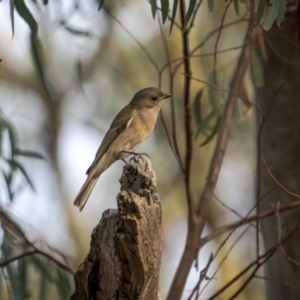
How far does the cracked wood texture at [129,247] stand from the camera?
8.56 ft

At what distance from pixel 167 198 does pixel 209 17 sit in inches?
94.5

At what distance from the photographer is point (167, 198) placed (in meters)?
9.31

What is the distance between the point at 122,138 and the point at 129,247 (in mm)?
2292

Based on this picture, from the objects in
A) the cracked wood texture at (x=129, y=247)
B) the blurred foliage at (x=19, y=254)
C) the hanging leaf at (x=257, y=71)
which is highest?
the hanging leaf at (x=257, y=71)

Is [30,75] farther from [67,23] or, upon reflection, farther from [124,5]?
[67,23]

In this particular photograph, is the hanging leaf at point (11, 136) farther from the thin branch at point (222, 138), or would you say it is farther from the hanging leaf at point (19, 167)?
the thin branch at point (222, 138)

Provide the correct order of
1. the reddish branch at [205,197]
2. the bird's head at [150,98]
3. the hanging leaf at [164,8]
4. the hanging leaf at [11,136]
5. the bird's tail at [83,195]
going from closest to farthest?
the hanging leaf at [164,8], the reddish branch at [205,197], the bird's tail at [83,195], the hanging leaf at [11,136], the bird's head at [150,98]

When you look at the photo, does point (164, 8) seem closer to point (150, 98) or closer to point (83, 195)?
point (83, 195)

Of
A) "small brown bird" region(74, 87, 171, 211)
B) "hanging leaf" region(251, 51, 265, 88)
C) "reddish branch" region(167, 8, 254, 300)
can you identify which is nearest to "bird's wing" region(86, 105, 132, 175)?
"small brown bird" region(74, 87, 171, 211)

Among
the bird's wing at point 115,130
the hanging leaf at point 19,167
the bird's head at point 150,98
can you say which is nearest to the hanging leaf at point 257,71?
the bird's head at point 150,98

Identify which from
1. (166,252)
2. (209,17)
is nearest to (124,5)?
(209,17)

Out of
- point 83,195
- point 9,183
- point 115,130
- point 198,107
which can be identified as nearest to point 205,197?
point 83,195

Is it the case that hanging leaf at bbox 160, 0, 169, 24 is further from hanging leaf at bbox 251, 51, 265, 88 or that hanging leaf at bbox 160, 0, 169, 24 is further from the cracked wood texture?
hanging leaf at bbox 251, 51, 265, 88

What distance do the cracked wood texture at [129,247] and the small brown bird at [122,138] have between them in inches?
64.9
